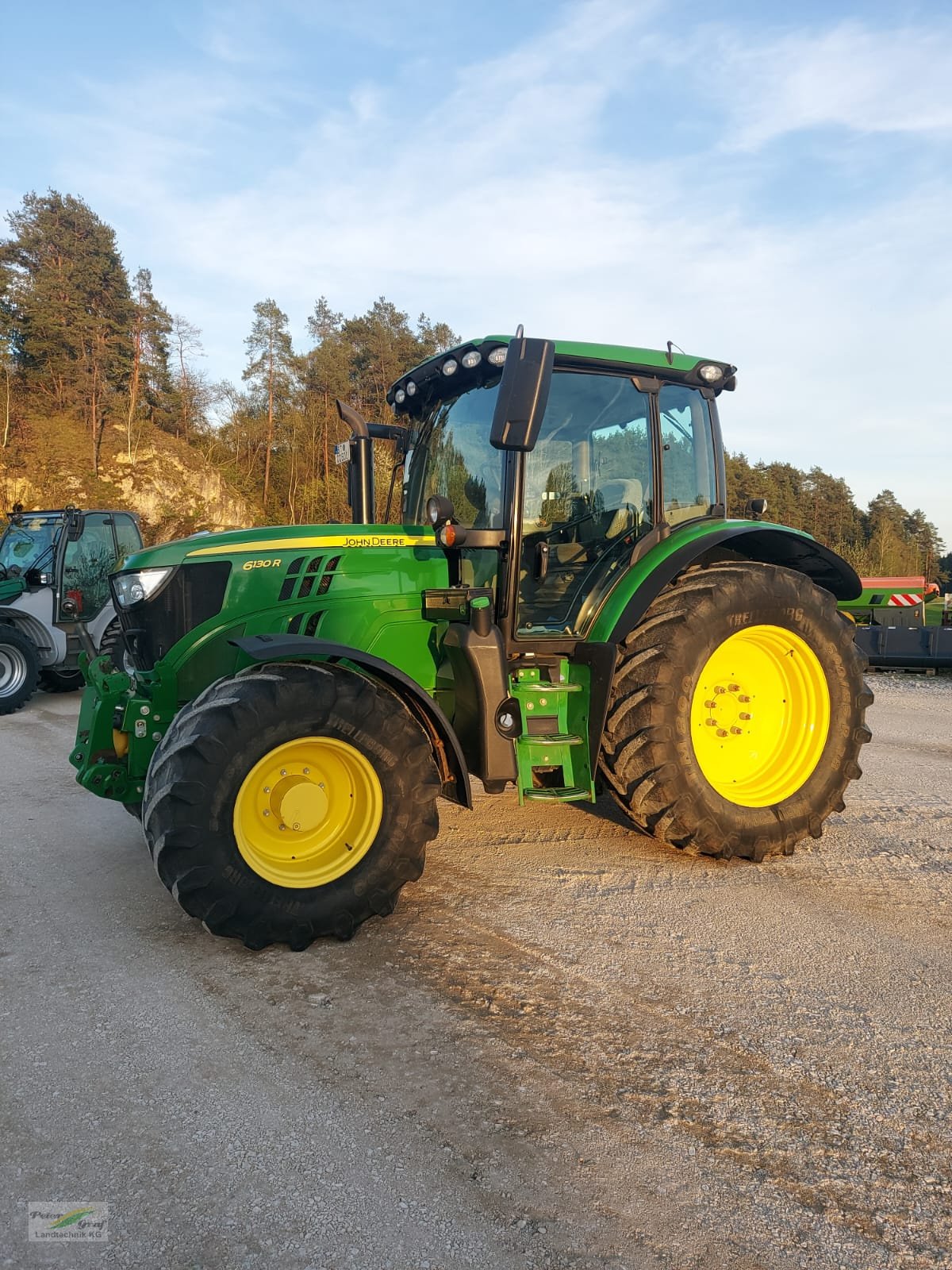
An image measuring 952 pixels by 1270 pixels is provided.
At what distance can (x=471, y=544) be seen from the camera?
379 cm

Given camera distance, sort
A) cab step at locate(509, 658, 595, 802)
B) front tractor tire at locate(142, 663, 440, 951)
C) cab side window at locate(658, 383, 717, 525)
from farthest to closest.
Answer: cab side window at locate(658, 383, 717, 525)
cab step at locate(509, 658, 595, 802)
front tractor tire at locate(142, 663, 440, 951)

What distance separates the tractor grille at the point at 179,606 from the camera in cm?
372

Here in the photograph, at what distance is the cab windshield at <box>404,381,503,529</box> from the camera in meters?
4.05

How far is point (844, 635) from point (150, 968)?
11.7 feet

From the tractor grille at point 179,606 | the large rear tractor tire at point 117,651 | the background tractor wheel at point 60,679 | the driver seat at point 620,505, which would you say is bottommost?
the background tractor wheel at point 60,679

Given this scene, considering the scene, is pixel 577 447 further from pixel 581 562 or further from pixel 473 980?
pixel 473 980

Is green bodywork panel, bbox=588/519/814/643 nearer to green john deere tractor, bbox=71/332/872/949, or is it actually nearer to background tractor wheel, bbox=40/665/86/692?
green john deere tractor, bbox=71/332/872/949

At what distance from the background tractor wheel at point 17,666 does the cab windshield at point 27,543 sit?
3.33 feet

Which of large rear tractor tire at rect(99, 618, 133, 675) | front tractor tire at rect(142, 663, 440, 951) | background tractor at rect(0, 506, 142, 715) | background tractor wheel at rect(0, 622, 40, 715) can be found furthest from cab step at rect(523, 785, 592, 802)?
background tractor wheel at rect(0, 622, 40, 715)

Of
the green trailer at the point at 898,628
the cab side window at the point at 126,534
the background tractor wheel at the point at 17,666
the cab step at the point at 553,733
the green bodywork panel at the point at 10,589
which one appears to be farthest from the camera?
the green trailer at the point at 898,628

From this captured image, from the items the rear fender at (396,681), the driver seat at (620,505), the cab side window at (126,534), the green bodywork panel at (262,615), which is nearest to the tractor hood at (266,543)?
the green bodywork panel at (262,615)

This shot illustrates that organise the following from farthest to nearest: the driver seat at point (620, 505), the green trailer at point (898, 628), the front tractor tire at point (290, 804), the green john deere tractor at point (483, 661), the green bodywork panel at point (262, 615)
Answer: the green trailer at point (898, 628), the driver seat at point (620, 505), the green bodywork panel at point (262, 615), the green john deere tractor at point (483, 661), the front tractor tire at point (290, 804)

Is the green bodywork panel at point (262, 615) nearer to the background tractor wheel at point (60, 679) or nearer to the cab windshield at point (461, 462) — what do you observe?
the cab windshield at point (461, 462)

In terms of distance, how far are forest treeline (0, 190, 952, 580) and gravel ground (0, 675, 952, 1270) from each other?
29667 mm
